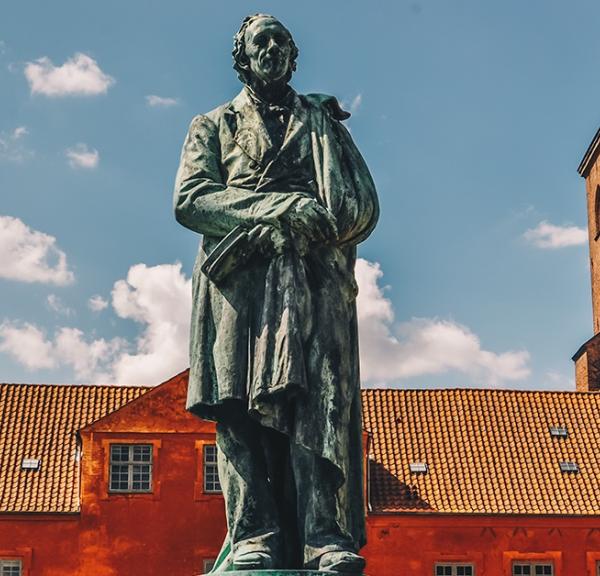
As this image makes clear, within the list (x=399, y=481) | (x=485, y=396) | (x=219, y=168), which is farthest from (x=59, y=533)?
(x=219, y=168)

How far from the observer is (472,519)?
4178cm

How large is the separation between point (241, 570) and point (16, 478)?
35386 mm

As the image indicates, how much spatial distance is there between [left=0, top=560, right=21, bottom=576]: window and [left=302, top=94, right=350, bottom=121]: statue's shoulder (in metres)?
35.2

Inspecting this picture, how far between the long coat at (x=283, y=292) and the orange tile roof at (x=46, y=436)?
34527 mm

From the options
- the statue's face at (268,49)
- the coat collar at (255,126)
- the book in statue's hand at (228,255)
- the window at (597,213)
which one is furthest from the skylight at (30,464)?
the book in statue's hand at (228,255)

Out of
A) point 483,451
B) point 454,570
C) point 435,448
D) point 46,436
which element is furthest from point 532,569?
point 46,436

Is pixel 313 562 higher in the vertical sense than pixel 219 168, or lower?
lower

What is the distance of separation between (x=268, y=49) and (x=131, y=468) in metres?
34.6

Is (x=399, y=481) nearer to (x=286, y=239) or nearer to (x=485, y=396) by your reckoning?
(x=485, y=396)

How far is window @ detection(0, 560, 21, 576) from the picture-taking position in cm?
4097

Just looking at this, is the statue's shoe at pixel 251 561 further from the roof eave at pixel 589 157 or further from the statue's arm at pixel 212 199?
the roof eave at pixel 589 157

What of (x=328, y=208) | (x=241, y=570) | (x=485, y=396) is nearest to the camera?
(x=241, y=570)

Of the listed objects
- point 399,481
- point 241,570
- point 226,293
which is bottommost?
point 241,570

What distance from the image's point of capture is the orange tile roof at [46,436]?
40875 mm
